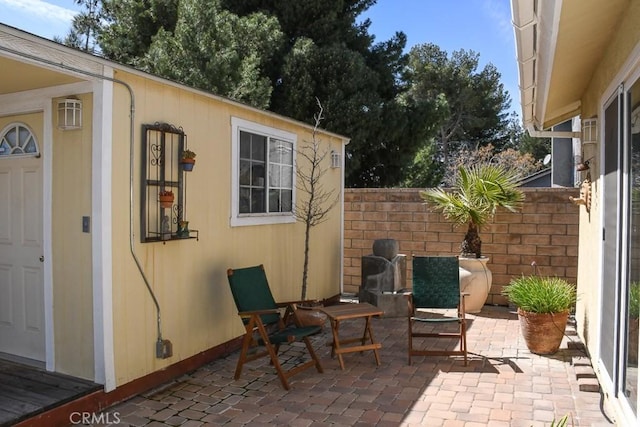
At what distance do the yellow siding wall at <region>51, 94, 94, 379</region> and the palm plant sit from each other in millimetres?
4989

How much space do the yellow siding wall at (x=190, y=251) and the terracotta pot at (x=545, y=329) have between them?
280cm

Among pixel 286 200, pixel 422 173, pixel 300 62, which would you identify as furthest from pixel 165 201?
pixel 422 173

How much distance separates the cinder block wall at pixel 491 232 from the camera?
23.8 feet

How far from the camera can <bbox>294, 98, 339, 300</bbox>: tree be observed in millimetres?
6641

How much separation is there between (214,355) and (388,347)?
6.03ft

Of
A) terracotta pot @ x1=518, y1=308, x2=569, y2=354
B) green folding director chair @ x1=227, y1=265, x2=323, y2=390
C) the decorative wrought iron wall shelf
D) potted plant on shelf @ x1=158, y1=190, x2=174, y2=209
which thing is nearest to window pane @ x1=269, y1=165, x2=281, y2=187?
green folding director chair @ x1=227, y1=265, x2=323, y2=390

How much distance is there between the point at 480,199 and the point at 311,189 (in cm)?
234

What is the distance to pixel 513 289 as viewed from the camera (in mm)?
5484

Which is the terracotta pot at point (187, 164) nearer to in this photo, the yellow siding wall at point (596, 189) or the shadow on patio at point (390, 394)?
the shadow on patio at point (390, 394)

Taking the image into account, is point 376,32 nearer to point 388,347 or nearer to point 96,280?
point 388,347

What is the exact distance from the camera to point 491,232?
759 centimetres

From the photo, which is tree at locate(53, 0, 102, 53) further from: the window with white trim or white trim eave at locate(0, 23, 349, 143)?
white trim eave at locate(0, 23, 349, 143)

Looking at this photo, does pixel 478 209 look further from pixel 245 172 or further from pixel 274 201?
pixel 245 172

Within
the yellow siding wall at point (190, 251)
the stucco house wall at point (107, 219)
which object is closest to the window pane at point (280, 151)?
the yellow siding wall at point (190, 251)
